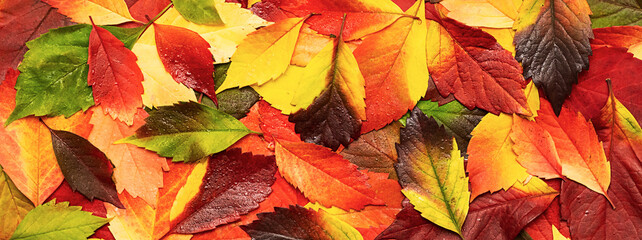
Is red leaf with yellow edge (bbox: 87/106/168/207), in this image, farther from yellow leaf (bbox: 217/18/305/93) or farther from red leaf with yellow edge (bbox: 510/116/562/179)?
red leaf with yellow edge (bbox: 510/116/562/179)

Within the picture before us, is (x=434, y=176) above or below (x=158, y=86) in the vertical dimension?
below

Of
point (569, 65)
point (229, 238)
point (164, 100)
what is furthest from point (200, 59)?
point (569, 65)

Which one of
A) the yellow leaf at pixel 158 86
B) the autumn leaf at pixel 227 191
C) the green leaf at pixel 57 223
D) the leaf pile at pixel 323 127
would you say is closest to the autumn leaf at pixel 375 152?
the leaf pile at pixel 323 127

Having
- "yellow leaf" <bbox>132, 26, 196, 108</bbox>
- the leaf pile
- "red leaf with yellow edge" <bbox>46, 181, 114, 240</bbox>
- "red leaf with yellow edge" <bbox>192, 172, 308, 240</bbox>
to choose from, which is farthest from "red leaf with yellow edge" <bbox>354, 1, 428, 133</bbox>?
"red leaf with yellow edge" <bbox>46, 181, 114, 240</bbox>

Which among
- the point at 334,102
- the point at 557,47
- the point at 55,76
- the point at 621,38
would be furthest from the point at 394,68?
the point at 55,76

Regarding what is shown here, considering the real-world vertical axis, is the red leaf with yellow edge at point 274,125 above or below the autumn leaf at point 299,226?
above

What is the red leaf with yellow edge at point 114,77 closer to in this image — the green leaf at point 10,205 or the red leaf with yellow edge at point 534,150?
the green leaf at point 10,205

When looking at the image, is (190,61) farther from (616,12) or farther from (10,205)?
(616,12)
